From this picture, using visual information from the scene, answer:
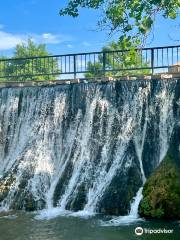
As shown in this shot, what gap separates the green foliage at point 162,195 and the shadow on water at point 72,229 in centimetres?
62

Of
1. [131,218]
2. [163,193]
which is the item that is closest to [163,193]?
[163,193]

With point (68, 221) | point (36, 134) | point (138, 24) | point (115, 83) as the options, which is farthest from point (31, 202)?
point (138, 24)

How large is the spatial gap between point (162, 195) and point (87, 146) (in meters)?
5.37

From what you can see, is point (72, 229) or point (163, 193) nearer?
point (72, 229)

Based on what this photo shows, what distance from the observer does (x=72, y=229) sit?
15109 millimetres

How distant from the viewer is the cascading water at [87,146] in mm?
18406

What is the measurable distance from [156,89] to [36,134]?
5736mm

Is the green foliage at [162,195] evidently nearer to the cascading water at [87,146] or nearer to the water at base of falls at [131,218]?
the water at base of falls at [131,218]

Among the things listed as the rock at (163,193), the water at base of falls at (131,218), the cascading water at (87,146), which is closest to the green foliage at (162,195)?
the rock at (163,193)

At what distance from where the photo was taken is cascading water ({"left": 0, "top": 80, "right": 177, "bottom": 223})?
18406 millimetres

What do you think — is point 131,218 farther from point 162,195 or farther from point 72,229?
point 72,229

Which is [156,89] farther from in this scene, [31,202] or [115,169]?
[31,202]

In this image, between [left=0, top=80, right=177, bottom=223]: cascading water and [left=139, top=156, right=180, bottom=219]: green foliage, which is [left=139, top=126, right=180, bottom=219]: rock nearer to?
[left=139, top=156, right=180, bottom=219]: green foliage

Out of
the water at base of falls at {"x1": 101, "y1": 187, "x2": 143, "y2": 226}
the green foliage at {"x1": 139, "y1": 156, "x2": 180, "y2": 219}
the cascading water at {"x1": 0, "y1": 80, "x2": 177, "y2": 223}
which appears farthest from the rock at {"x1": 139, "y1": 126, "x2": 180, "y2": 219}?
the cascading water at {"x1": 0, "y1": 80, "x2": 177, "y2": 223}
